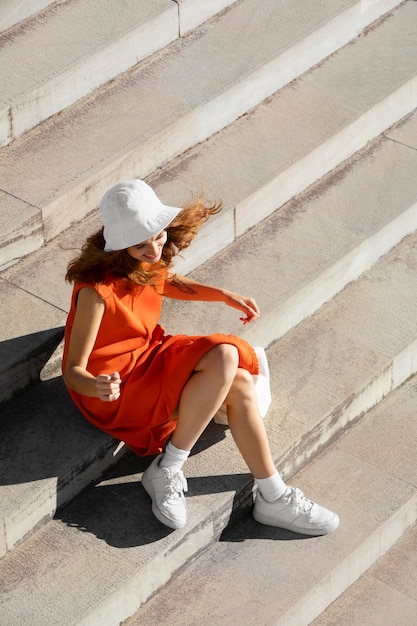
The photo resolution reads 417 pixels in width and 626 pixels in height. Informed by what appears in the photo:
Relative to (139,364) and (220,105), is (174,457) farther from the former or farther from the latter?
(220,105)

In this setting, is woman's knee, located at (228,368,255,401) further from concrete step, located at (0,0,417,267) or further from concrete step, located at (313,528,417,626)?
concrete step, located at (0,0,417,267)

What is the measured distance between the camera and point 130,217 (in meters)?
4.66

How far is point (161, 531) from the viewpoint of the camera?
4.89 meters

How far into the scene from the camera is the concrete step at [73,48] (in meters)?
6.00

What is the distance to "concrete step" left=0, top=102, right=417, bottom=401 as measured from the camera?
17.5 feet

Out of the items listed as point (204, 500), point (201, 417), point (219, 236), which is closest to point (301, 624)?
point (204, 500)

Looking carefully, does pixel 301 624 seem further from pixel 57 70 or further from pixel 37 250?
pixel 57 70

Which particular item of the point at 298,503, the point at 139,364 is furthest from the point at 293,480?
the point at 139,364

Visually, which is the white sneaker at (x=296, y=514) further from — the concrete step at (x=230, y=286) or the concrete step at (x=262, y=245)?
the concrete step at (x=262, y=245)

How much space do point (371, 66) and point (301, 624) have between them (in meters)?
3.28

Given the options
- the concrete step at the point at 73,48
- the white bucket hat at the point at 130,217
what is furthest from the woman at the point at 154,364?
the concrete step at the point at 73,48

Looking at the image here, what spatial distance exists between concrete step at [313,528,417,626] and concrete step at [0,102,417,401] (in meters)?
1.11

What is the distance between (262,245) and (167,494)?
162 centimetres

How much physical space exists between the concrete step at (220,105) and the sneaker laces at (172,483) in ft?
4.19
